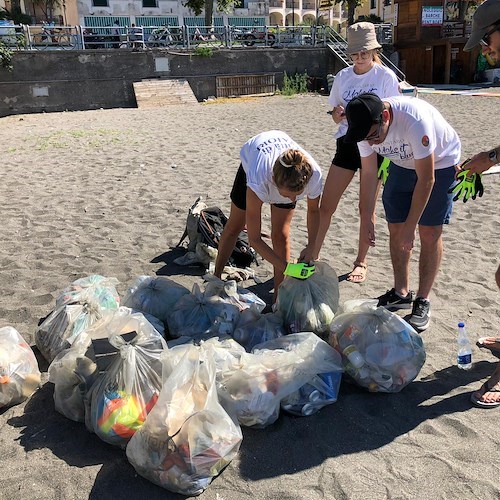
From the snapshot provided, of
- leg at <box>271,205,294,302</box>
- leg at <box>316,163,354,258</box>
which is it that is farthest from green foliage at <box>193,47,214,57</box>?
leg at <box>271,205,294,302</box>

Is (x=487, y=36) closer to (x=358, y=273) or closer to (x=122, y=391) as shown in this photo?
(x=358, y=273)

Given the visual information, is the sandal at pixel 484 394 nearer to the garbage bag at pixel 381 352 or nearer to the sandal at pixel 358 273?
the garbage bag at pixel 381 352

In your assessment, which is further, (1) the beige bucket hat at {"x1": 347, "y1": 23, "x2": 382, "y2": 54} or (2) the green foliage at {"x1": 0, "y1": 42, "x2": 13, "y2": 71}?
(2) the green foliage at {"x1": 0, "y1": 42, "x2": 13, "y2": 71}

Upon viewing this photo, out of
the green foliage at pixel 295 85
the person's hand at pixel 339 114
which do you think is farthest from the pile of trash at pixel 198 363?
the green foliage at pixel 295 85

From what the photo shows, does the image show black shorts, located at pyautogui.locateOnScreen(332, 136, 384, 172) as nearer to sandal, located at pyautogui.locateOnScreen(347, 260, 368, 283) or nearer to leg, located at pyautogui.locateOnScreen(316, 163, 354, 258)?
leg, located at pyautogui.locateOnScreen(316, 163, 354, 258)

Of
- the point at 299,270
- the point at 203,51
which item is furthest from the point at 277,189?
the point at 203,51

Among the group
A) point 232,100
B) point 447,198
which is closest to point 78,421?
point 447,198

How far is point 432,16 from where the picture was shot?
2558cm

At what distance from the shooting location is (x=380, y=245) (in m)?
4.72

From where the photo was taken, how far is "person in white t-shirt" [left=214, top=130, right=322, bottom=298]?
2.63 m

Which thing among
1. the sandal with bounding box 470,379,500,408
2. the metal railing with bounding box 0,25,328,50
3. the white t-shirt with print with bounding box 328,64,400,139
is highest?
the metal railing with bounding box 0,25,328,50

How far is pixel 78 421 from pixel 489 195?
207 inches

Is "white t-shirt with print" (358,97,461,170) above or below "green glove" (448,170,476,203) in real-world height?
above

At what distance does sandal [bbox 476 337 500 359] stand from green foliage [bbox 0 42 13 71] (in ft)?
61.3
